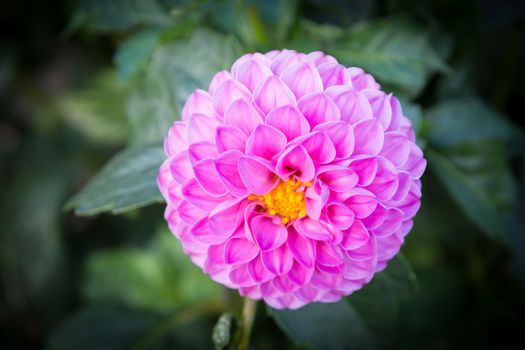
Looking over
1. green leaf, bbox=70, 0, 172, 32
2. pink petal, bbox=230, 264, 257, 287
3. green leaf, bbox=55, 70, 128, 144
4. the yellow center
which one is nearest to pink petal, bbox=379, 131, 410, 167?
the yellow center

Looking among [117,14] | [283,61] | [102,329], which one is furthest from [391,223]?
[102,329]

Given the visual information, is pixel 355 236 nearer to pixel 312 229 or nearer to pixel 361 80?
pixel 312 229

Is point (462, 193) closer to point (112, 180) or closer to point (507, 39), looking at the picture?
point (507, 39)

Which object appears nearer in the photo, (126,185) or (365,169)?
(365,169)

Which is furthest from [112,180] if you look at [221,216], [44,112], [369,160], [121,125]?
[44,112]

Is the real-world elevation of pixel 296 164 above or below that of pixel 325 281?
above

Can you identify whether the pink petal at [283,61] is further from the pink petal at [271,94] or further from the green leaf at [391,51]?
the green leaf at [391,51]

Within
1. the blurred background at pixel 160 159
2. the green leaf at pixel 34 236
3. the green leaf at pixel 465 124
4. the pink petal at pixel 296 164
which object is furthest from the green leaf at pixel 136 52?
the green leaf at pixel 34 236
